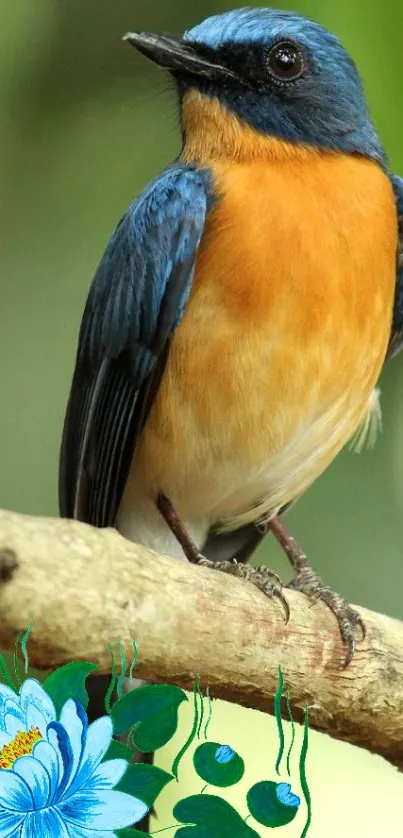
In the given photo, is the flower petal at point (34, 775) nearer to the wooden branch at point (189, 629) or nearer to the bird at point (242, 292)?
the wooden branch at point (189, 629)

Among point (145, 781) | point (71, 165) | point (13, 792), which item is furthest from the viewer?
point (71, 165)

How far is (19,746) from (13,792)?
5 centimetres

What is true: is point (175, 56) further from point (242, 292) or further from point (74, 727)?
point (74, 727)

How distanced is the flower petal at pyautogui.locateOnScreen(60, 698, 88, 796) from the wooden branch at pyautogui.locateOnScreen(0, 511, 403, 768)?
0.38ft

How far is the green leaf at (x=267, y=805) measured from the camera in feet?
5.17

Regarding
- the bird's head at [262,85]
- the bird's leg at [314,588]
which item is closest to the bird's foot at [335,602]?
the bird's leg at [314,588]

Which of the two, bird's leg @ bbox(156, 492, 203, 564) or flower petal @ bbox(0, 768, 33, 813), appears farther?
bird's leg @ bbox(156, 492, 203, 564)

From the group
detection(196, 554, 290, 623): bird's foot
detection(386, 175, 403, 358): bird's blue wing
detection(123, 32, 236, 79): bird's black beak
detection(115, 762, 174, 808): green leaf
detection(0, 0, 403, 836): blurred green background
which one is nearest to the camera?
detection(115, 762, 174, 808): green leaf

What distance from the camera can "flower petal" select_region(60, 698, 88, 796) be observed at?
1.47 metres

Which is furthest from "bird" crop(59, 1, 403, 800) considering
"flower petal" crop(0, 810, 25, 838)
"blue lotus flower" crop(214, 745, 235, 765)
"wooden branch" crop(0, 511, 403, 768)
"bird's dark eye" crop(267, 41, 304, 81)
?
Answer: "flower petal" crop(0, 810, 25, 838)

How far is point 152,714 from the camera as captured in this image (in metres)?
1.56

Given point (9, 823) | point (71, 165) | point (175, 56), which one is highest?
point (175, 56)

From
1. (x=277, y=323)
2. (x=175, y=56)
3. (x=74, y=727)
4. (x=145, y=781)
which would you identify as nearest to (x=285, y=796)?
(x=145, y=781)

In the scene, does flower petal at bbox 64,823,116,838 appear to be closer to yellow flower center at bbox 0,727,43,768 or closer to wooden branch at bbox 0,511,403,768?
yellow flower center at bbox 0,727,43,768
